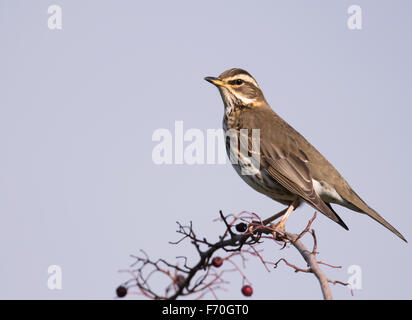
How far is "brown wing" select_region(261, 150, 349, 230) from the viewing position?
6145mm

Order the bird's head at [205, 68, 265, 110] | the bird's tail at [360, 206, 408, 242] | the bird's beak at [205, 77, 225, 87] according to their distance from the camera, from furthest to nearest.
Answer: the bird's head at [205, 68, 265, 110] < the bird's beak at [205, 77, 225, 87] < the bird's tail at [360, 206, 408, 242]

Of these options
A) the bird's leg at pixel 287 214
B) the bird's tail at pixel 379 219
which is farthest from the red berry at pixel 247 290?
the bird's tail at pixel 379 219

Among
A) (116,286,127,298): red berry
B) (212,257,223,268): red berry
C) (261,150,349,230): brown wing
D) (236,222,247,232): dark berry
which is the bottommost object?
(116,286,127,298): red berry

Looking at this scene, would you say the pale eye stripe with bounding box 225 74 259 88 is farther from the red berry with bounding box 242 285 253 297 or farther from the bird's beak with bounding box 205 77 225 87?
the red berry with bounding box 242 285 253 297

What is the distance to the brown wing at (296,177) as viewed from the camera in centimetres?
614

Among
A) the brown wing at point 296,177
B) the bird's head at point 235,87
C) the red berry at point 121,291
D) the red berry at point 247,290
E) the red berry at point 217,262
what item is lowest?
the red berry at point 247,290

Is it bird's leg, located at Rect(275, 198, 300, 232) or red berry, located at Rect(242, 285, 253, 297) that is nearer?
red berry, located at Rect(242, 285, 253, 297)

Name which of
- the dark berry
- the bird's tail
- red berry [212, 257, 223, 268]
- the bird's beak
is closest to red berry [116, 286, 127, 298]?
red berry [212, 257, 223, 268]

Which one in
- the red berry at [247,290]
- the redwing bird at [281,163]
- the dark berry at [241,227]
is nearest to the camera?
the red berry at [247,290]

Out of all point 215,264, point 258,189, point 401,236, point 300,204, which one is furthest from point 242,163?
point 215,264

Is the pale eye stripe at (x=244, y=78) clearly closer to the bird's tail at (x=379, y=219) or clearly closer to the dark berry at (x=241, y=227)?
the bird's tail at (x=379, y=219)
